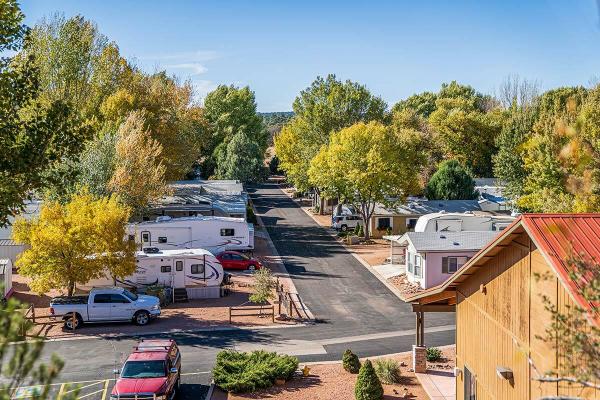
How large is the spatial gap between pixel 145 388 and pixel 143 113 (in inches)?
1295

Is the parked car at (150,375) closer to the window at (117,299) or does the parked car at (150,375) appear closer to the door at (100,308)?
the window at (117,299)

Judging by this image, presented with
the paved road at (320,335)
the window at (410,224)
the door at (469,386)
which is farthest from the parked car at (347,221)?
the door at (469,386)

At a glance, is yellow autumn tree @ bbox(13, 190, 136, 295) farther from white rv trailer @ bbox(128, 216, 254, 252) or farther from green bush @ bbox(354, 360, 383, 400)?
green bush @ bbox(354, 360, 383, 400)

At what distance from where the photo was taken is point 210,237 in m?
38.0

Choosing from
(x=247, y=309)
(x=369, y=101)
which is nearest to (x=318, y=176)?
(x=369, y=101)

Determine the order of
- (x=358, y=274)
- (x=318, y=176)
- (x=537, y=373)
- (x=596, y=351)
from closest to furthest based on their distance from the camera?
(x=596, y=351) < (x=537, y=373) < (x=358, y=274) < (x=318, y=176)

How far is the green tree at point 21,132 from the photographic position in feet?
41.2

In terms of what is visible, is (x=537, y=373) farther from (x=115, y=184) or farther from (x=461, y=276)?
(x=115, y=184)

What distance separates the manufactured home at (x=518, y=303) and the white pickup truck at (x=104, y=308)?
13904mm

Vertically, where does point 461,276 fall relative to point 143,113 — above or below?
below

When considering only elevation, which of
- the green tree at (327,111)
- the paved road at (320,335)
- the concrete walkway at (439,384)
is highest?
the green tree at (327,111)

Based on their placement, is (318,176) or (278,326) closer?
(278,326)

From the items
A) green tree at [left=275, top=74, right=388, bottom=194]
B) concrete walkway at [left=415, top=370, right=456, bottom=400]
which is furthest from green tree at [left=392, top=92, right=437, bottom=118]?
concrete walkway at [left=415, top=370, right=456, bottom=400]

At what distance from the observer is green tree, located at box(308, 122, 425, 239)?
4534cm
